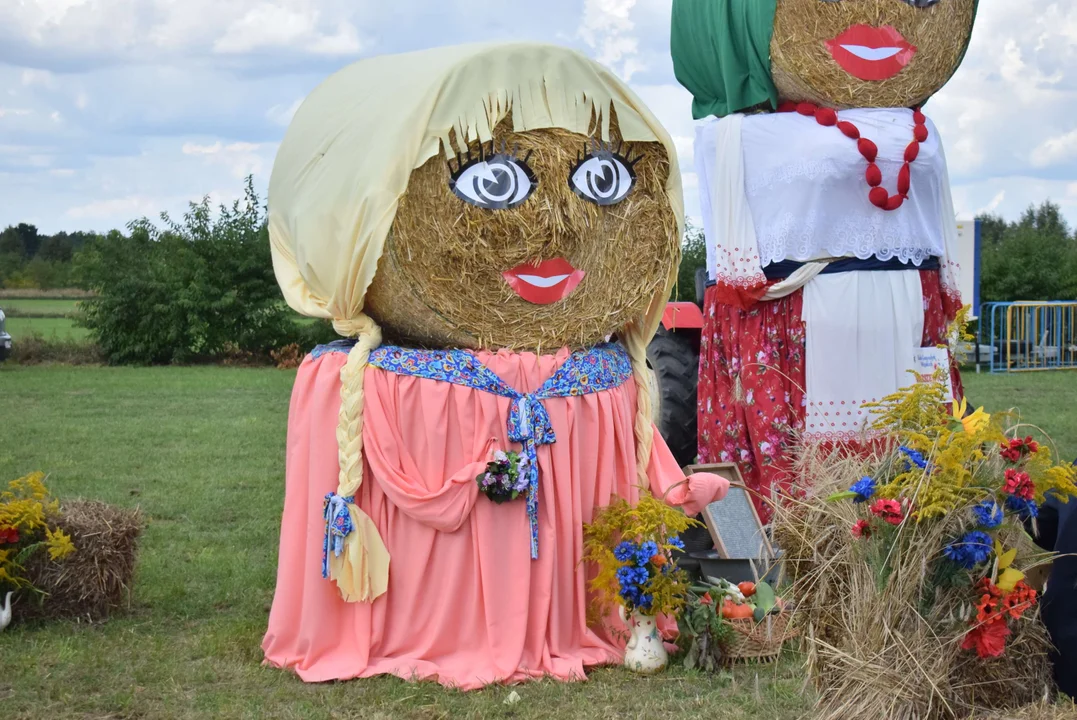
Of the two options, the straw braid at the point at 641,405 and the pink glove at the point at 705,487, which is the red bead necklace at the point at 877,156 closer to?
the straw braid at the point at 641,405

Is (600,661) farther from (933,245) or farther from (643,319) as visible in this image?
(933,245)

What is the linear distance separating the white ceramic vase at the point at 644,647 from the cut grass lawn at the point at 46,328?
15015mm

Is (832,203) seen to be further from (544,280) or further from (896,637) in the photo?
(896,637)

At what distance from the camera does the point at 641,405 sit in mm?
4734

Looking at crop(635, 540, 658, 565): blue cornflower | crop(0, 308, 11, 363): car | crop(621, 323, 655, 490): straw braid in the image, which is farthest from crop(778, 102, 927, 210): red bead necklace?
crop(0, 308, 11, 363): car

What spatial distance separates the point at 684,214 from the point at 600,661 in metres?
1.62

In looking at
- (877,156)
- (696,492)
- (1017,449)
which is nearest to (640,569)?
(696,492)

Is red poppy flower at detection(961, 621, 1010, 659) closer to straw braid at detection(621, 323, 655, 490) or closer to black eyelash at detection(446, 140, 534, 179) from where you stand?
straw braid at detection(621, 323, 655, 490)

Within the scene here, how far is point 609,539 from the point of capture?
173 inches

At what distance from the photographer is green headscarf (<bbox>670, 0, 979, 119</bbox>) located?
18.9ft

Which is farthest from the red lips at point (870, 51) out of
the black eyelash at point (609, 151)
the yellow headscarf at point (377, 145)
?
the black eyelash at point (609, 151)

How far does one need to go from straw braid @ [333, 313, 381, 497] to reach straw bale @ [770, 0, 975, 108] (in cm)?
255

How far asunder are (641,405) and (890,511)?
6.16 feet

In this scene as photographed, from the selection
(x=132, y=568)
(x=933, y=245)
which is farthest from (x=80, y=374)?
(x=933, y=245)
